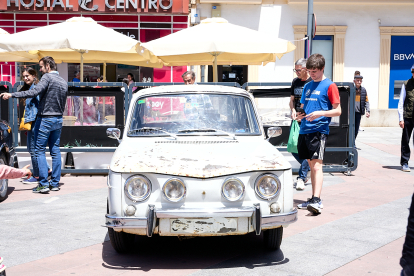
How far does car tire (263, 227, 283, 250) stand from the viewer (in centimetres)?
492

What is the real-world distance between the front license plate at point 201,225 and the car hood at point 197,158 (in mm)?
370

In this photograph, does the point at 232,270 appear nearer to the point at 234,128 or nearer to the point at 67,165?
the point at 234,128

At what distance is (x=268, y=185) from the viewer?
4.55 m

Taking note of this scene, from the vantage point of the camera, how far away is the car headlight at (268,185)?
452 cm

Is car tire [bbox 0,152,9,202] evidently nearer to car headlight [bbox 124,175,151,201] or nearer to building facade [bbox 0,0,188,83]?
car headlight [bbox 124,175,151,201]

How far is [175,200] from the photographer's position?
442cm

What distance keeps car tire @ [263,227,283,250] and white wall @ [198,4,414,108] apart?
15.5 m

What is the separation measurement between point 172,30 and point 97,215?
42.8 feet

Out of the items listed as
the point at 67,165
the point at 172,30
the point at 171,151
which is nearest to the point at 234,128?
the point at 171,151

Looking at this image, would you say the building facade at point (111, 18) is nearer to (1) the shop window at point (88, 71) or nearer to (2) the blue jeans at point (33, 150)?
(1) the shop window at point (88, 71)

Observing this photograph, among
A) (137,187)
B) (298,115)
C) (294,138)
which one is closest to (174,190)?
(137,187)

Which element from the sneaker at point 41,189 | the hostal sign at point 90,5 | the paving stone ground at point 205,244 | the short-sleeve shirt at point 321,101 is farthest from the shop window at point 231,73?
the short-sleeve shirt at point 321,101

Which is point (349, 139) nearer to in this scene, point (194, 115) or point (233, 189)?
point (194, 115)

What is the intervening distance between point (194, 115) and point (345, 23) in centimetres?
1592
